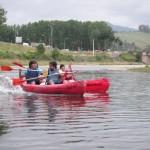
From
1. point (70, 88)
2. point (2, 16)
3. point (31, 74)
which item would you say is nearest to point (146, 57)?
point (2, 16)

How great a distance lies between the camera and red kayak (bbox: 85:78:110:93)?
84.3ft

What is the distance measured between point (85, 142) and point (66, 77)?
49.1ft

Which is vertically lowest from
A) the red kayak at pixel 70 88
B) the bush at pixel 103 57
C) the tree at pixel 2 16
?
the red kayak at pixel 70 88

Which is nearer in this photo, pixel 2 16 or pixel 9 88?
pixel 9 88

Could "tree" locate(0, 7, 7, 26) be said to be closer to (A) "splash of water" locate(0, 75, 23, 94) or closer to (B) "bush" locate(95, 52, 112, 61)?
(B) "bush" locate(95, 52, 112, 61)

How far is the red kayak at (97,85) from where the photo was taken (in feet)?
84.3

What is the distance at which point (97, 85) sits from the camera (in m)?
25.9

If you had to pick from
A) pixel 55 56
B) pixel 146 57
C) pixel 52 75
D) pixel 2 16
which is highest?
pixel 2 16

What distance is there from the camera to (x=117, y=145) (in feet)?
34.1

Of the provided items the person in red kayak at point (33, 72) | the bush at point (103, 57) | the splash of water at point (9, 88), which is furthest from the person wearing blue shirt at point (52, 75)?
the bush at point (103, 57)

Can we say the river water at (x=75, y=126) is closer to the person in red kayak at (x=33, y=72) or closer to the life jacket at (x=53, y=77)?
the life jacket at (x=53, y=77)

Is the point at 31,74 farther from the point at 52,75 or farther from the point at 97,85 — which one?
the point at 97,85

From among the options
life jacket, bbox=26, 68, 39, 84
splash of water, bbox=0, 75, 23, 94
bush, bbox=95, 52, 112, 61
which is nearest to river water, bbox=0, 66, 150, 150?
life jacket, bbox=26, 68, 39, 84

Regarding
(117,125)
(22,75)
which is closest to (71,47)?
(22,75)
